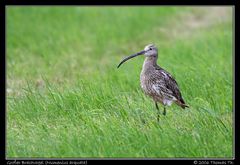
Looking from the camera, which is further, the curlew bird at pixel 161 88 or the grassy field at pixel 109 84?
the curlew bird at pixel 161 88

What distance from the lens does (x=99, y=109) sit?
9070 millimetres

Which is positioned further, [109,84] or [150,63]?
[109,84]

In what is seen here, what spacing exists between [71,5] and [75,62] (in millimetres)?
4182

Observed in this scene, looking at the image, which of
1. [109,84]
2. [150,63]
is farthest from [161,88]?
[109,84]

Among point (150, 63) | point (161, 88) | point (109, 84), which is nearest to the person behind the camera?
point (161, 88)

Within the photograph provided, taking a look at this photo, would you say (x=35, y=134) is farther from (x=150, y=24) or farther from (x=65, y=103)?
(x=150, y=24)

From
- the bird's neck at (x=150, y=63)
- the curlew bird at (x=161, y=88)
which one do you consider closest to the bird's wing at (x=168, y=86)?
the curlew bird at (x=161, y=88)

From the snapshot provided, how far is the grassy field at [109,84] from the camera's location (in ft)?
26.8

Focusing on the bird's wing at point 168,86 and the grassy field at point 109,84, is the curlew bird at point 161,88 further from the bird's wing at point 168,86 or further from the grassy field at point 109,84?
the grassy field at point 109,84

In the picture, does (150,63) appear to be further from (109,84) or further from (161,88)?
(109,84)

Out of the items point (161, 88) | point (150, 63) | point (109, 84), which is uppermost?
point (150, 63)

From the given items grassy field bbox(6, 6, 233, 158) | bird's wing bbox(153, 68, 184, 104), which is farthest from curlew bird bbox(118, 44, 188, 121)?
grassy field bbox(6, 6, 233, 158)

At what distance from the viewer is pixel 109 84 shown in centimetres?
1048

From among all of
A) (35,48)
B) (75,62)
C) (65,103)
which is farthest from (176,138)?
(35,48)
